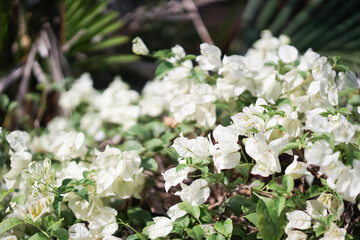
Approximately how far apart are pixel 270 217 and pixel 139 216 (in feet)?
1.14

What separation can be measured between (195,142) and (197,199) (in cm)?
11

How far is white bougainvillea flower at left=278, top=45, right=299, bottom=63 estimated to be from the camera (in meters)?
1.06

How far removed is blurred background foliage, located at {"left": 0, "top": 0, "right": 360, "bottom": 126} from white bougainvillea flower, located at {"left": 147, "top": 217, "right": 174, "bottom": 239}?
985mm

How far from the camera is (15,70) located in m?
1.77

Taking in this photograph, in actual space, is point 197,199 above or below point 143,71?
above

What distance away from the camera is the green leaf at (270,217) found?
749 mm

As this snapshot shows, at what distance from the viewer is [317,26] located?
7.33 feet

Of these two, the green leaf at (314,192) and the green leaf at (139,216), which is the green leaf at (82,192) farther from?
the green leaf at (314,192)

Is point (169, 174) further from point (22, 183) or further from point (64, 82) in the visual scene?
point (64, 82)

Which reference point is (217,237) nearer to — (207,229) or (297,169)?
(207,229)

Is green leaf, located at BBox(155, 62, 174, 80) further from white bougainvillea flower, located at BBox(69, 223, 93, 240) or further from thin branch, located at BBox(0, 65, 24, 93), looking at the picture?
thin branch, located at BBox(0, 65, 24, 93)

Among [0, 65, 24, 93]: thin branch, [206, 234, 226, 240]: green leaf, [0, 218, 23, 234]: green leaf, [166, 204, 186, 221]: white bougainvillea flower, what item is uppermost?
[0, 218, 23, 234]: green leaf

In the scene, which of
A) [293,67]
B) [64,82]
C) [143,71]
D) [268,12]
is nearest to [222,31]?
[268,12]

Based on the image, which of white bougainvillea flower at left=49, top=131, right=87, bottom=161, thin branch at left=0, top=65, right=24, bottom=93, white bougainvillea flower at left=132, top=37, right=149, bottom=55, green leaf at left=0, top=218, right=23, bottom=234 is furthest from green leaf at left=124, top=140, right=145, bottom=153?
thin branch at left=0, top=65, right=24, bottom=93
